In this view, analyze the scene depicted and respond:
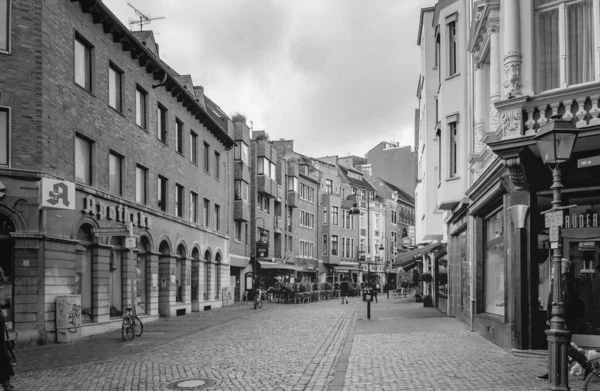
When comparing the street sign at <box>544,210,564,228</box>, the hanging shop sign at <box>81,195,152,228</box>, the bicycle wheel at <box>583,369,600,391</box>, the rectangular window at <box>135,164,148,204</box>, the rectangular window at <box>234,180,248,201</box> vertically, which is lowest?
the bicycle wheel at <box>583,369,600,391</box>

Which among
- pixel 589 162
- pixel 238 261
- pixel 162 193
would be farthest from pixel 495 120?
pixel 238 261

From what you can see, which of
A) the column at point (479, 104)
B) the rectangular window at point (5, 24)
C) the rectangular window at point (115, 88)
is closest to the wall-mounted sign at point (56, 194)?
the rectangular window at point (5, 24)

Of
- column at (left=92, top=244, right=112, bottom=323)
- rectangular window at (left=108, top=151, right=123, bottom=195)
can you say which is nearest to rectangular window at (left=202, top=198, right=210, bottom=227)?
rectangular window at (left=108, top=151, right=123, bottom=195)

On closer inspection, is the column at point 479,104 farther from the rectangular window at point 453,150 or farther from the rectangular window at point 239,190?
the rectangular window at point 239,190

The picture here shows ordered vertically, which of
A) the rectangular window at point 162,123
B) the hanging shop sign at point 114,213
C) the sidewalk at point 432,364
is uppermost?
the rectangular window at point 162,123

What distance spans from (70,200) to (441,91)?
12.0 metres

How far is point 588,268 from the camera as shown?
12.7m

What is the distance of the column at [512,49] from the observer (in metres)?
12.8

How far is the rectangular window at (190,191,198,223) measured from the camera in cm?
3419

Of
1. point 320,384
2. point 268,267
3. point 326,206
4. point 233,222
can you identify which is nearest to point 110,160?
point 320,384

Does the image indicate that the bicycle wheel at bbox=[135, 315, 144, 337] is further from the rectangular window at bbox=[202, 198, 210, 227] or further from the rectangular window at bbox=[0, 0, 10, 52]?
the rectangular window at bbox=[202, 198, 210, 227]

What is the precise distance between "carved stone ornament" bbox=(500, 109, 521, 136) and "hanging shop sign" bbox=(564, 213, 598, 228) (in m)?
2.00

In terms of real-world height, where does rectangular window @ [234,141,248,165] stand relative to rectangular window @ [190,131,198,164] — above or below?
above

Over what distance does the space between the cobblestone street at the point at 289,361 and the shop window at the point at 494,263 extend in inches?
38.9
